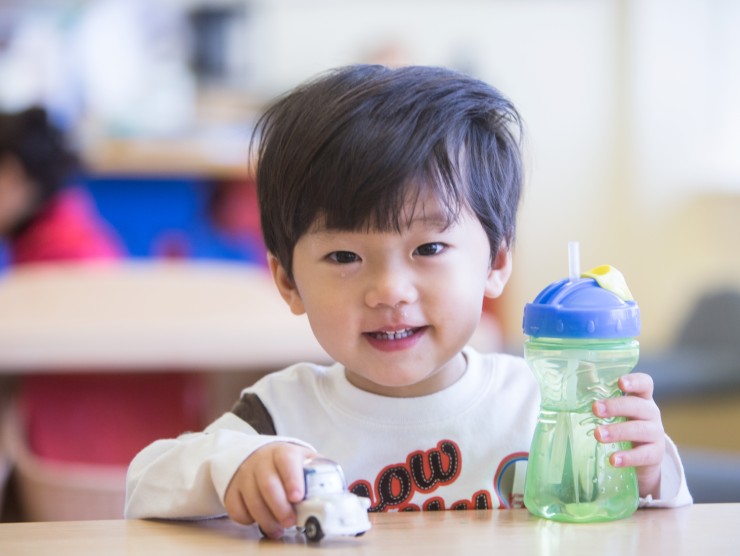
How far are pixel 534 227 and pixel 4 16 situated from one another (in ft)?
8.11

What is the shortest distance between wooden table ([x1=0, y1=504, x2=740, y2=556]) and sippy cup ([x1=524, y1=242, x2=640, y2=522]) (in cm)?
3

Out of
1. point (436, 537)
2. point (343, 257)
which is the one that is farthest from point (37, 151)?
point (436, 537)

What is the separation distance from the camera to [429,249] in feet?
2.91

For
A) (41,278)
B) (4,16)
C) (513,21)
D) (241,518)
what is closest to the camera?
(241,518)

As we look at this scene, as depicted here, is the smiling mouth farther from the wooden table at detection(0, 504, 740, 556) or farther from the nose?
the wooden table at detection(0, 504, 740, 556)

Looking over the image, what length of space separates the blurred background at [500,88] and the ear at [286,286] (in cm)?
316

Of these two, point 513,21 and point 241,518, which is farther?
→ point 513,21

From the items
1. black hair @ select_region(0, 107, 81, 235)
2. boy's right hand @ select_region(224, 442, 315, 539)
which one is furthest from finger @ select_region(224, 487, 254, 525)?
black hair @ select_region(0, 107, 81, 235)

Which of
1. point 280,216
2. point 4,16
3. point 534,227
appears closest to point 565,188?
point 534,227

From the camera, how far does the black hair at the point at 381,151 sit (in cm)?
86

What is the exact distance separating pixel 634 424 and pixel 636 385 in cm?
3

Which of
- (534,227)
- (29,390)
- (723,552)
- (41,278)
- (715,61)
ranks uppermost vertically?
(715,61)

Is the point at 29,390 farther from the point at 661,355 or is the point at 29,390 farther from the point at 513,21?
the point at 513,21

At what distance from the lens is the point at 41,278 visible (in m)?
2.06
